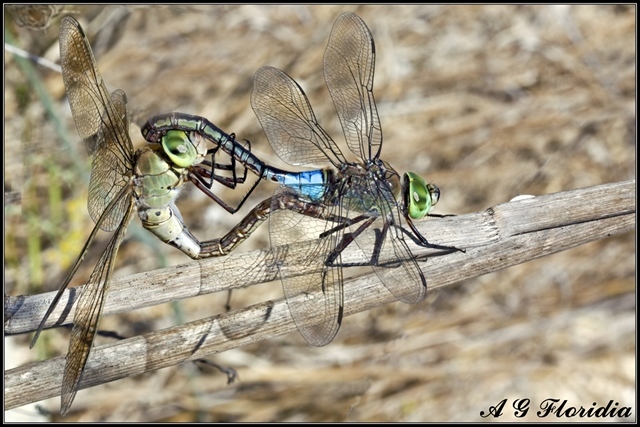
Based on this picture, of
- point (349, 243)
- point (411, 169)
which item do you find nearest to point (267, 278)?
point (349, 243)

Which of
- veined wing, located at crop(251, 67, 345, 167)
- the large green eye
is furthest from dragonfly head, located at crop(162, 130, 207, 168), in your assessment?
veined wing, located at crop(251, 67, 345, 167)

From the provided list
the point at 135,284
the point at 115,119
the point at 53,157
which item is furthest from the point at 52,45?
the point at 135,284

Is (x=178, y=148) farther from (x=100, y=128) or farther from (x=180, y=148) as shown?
(x=100, y=128)

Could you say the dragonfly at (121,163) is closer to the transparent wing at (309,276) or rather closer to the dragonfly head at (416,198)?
the transparent wing at (309,276)

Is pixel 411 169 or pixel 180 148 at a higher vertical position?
pixel 411 169

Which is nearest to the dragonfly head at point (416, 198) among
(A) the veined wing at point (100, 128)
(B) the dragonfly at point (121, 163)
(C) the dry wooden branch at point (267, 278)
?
(C) the dry wooden branch at point (267, 278)

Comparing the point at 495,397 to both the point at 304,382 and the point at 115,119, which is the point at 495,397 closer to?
the point at 304,382
